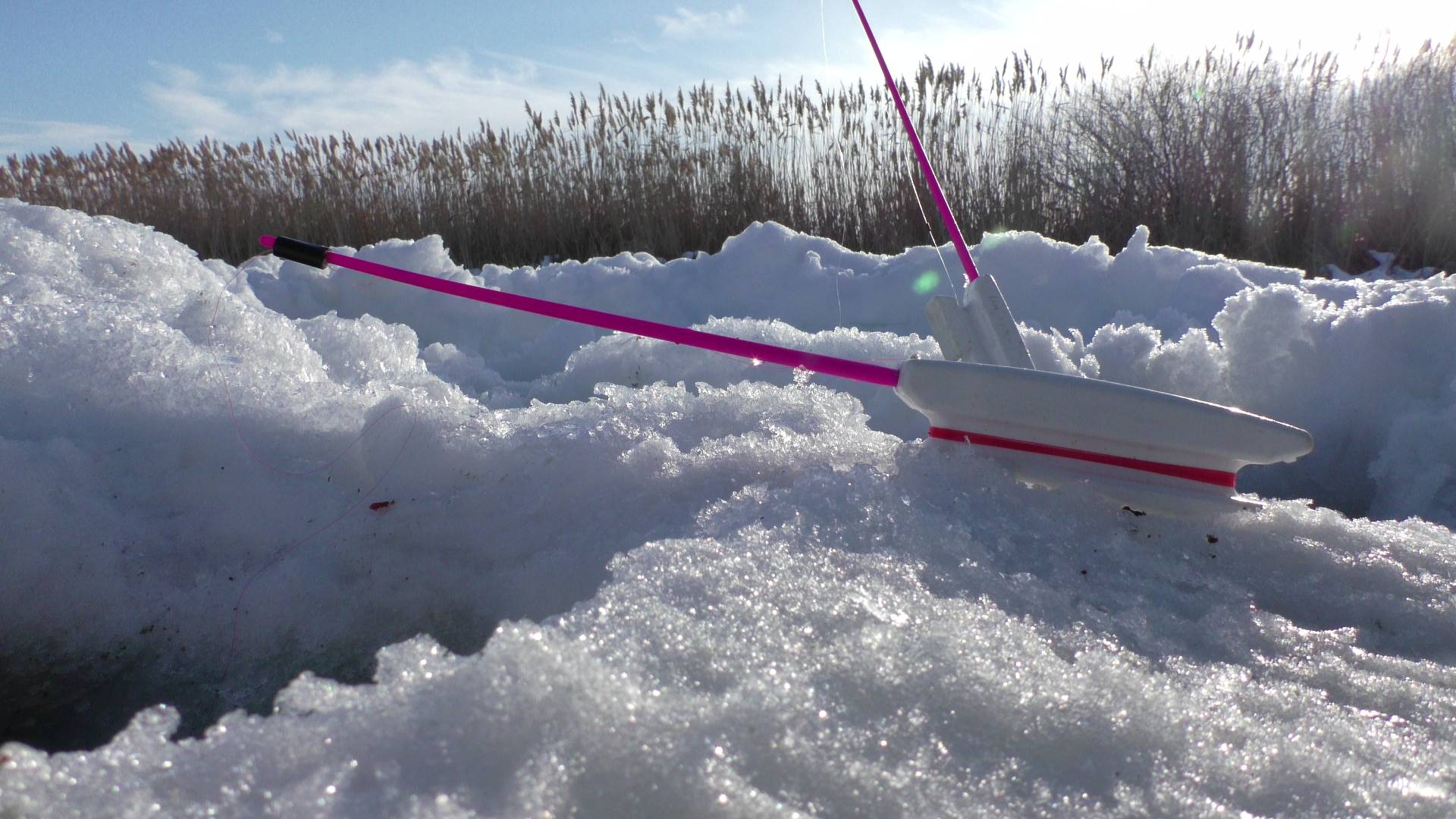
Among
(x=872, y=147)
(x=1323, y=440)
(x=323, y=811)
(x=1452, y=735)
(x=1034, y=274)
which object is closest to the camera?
(x=323, y=811)

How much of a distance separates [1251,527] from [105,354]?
185cm

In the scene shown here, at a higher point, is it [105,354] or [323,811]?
[105,354]

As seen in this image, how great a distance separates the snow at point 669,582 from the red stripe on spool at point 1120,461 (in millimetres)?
58

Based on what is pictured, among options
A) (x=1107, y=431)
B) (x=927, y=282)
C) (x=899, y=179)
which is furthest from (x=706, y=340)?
(x=899, y=179)

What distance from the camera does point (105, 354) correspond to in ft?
5.22

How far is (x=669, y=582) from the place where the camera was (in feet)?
3.32

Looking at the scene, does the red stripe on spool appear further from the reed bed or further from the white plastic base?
the reed bed

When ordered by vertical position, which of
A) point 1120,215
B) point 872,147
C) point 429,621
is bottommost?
point 429,621

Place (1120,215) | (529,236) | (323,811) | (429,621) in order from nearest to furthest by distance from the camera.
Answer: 1. (323,811)
2. (429,621)
3. (1120,215)
4. (529,236)

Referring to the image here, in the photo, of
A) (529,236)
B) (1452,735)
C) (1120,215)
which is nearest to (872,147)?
(1120,215)

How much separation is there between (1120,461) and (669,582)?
717 millimetres

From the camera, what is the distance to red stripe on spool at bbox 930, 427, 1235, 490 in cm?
134

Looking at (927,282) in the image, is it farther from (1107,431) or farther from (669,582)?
(669,582)

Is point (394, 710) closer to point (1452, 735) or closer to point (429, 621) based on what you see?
point (429, 621)
